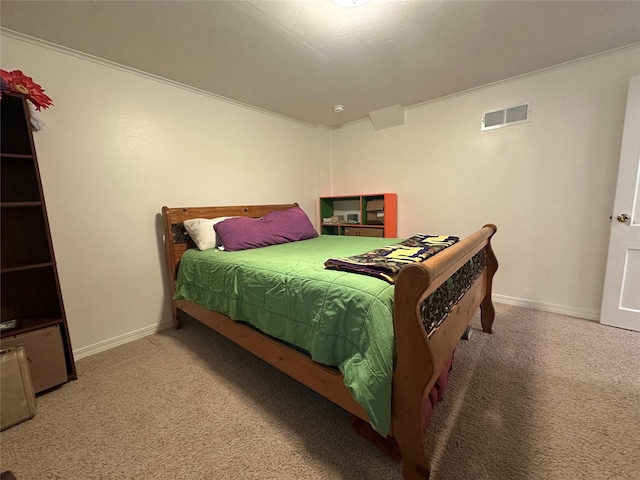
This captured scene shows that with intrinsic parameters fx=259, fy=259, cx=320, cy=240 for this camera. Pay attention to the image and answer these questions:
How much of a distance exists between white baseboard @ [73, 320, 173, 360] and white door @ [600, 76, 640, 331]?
3.85m

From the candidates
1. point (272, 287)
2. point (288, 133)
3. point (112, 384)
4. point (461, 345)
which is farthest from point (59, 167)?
point (461, 345)

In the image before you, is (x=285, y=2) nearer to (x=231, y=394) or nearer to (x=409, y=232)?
(x=231, y=394)

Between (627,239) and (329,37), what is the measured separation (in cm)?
274

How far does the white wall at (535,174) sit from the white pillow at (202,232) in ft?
7.39

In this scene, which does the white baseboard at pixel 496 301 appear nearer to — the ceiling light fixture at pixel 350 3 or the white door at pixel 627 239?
the white door at pixel 627 239

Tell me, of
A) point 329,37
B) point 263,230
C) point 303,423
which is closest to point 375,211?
point 263,230

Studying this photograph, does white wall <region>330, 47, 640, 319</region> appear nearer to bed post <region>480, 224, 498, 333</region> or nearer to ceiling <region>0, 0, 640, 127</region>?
ceiling <region>0, 0, 640, 127</region>

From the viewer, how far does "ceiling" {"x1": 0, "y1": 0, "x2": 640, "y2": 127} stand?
1516 mm

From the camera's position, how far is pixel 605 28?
5.73 ft

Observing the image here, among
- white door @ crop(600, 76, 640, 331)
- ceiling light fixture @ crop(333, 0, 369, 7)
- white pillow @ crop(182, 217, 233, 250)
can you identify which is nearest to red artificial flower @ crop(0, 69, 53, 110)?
white pillow @ crop(182, 217, 233, 250)

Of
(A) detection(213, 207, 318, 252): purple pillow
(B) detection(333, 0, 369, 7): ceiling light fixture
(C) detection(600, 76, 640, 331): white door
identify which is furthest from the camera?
(A) detection(213, 207, 318, 252): purple pillow

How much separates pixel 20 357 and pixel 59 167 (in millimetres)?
1242

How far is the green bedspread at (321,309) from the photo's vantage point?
0.94 m

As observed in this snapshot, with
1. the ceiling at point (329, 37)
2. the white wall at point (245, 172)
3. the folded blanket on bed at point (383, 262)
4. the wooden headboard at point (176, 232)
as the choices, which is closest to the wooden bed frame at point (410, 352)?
the folded blanket on bed at point (383, 262)
